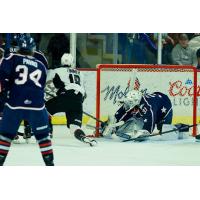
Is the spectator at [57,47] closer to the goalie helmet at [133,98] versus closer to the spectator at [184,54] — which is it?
the goalie helmet at [133,98]

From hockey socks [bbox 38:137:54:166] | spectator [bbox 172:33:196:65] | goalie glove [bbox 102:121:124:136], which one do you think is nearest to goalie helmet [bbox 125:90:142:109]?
goalie glove [bbox 102:121:124:136]

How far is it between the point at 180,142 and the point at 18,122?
1897mm

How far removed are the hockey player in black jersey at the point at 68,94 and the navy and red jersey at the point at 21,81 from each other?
123cm

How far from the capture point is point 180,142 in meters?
6.20

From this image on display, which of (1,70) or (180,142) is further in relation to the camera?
(180,142)

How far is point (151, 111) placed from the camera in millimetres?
6203

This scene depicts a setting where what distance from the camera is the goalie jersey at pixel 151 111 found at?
6.17 meters

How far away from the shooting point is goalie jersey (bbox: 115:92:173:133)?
6168 mm

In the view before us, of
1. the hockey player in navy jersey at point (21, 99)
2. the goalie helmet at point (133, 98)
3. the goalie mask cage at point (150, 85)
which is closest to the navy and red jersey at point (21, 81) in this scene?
the hockey player in navy jersey at point (21, 99)

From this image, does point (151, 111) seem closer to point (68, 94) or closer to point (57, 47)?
point (68, 94)

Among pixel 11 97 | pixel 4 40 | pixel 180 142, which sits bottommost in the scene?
pixel 180 142

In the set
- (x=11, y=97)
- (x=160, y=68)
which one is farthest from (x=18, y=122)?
(x=160, y=68)
